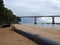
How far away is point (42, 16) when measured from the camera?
1208 inches

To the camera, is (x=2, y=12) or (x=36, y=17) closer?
(x=2, y=12)

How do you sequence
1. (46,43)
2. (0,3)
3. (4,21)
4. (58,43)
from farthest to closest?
(4,21), (0,3), (46,43), (58,43)

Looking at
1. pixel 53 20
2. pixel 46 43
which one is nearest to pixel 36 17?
pixel 53 20

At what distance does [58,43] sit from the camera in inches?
187

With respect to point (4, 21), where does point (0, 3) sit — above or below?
above

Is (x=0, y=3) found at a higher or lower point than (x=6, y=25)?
higher

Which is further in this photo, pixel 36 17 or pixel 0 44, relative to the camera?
pixel 36 17

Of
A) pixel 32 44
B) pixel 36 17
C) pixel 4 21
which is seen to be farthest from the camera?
pixel 36 17

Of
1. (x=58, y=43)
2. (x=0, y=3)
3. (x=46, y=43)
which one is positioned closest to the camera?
(x=58, y=43)

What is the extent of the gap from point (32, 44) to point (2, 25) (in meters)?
12.3

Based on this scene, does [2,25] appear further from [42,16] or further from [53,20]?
[53,20]

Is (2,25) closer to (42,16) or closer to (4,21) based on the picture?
(4,21)

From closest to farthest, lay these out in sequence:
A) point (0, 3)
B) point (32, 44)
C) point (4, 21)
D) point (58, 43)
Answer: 1. point (58, 43)
2. point (32, 44)
3. point (0, 3)
4. point (4, 21)

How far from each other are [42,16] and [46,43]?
2555 centimetres
